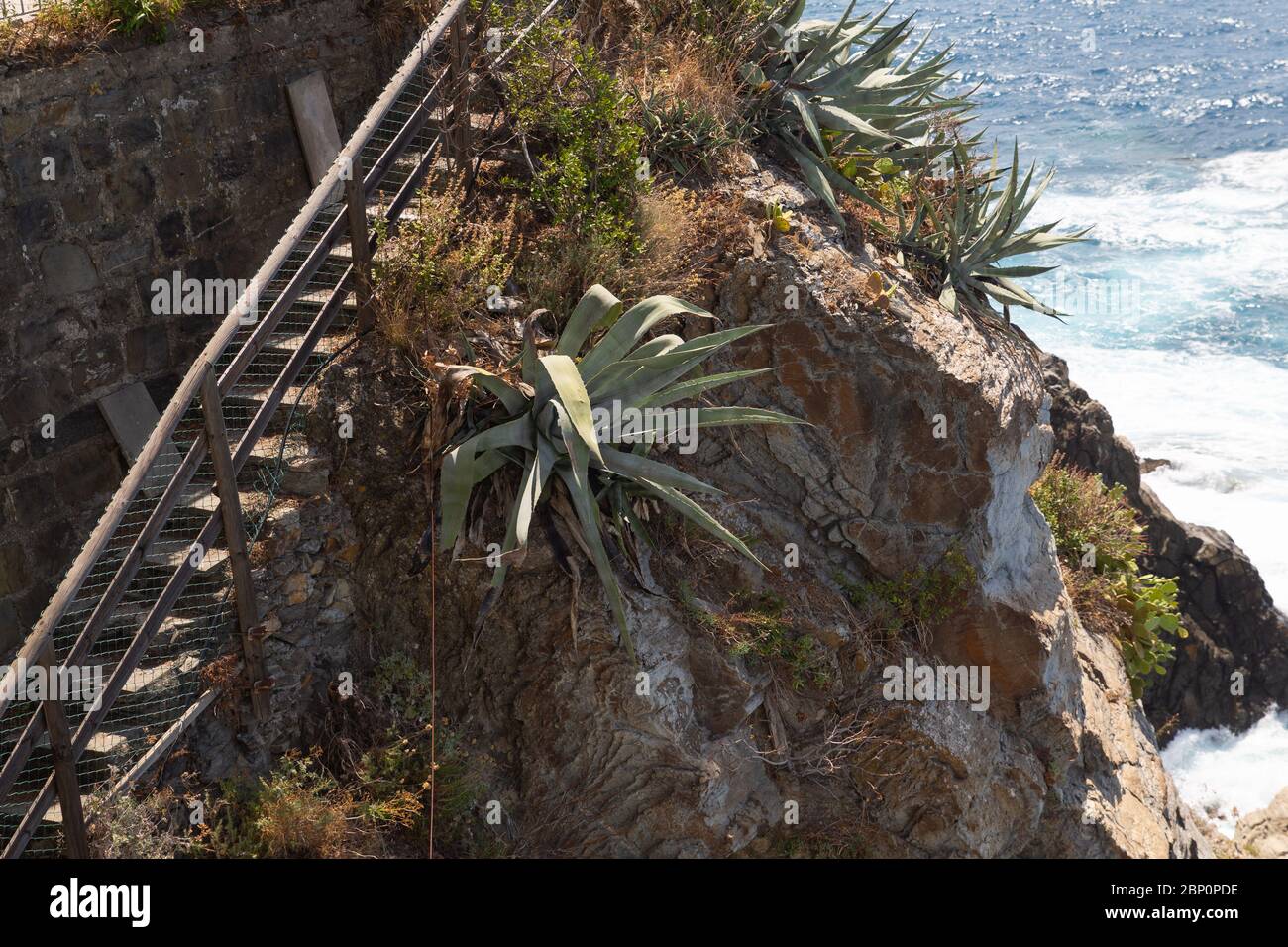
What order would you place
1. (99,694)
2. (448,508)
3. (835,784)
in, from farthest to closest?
(835,784)
(448,508)
(99,694)

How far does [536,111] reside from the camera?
7.33 meters

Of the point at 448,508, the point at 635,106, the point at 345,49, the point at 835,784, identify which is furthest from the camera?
the point at 345,49

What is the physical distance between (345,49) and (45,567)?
419cm

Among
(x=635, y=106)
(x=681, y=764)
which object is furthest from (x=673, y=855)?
(x=635, y=106)

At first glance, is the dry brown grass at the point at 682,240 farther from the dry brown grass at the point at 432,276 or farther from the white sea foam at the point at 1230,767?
the white sea foam at the point at 1230,767

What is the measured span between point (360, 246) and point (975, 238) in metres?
4.53

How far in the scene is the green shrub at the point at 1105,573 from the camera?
32.1 ft

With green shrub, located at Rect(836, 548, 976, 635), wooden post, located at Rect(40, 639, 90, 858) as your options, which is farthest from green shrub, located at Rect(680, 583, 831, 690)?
wooden post, located at Rect(40, 639, 90, 858)

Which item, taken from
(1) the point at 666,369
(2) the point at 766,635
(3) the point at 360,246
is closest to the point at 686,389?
(1) the point at 666,369

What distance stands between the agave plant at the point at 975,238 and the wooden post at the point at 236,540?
4.97 metres

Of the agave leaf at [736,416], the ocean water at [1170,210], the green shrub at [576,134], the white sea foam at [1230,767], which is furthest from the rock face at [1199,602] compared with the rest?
the agave leaf at [736,416]

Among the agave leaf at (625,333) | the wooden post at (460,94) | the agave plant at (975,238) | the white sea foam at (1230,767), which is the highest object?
the wooden post at (460,94)

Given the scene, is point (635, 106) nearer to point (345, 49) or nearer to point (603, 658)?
point (345, 49)

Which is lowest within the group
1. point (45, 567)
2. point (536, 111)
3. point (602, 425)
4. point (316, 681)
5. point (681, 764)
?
point (681, 764)
